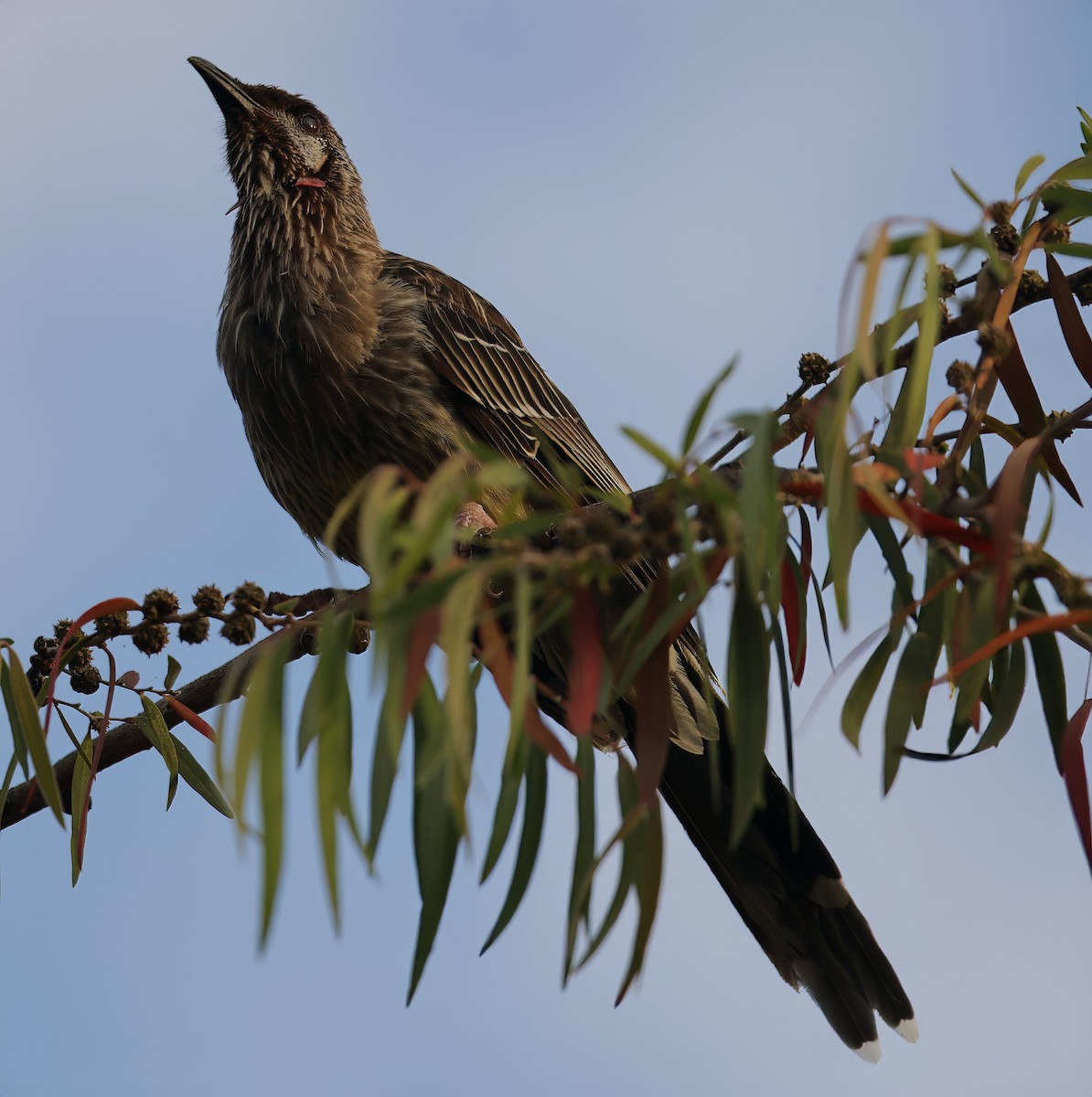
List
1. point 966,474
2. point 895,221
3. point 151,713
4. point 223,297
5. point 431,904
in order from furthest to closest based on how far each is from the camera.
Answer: point 223,297, point 151,713, point 966,474, point 431,904, point 895,221

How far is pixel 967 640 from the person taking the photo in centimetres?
184

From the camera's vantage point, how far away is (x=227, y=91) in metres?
4.86

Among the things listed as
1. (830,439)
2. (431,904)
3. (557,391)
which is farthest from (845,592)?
(557,391)

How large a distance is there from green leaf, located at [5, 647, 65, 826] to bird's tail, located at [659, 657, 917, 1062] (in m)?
1.75

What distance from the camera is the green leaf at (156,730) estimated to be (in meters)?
2.95

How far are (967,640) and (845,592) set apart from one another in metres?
0.23

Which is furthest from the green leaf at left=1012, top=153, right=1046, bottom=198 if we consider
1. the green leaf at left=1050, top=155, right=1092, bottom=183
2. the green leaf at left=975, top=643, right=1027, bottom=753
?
the green leaf at left=975, top=643, right=1027, bottom=753

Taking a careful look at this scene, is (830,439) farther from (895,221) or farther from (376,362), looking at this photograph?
(376,362)

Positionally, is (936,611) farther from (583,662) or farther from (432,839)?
(432,839)

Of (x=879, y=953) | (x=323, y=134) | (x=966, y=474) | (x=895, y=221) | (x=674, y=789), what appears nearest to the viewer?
(x=895, y=221)

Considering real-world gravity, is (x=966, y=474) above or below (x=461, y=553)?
below

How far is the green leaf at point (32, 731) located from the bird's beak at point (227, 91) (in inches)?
126

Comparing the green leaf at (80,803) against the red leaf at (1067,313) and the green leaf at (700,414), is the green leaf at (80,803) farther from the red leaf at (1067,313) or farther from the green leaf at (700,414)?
the red leaf at (1067,313)

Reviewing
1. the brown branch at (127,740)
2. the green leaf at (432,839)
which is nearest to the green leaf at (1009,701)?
the green leaf at (432,839)
